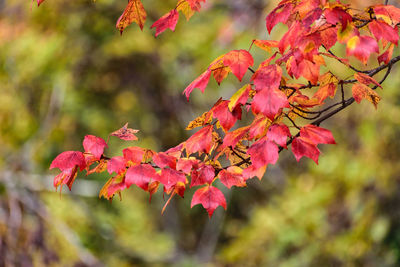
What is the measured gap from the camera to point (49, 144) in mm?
5312

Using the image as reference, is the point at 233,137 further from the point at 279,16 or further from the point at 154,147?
the point at 154,147

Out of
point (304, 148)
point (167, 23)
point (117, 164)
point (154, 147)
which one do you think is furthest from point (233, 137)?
point (154, 147)

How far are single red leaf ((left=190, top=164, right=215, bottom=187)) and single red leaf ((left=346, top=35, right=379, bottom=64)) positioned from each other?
1.80 feet

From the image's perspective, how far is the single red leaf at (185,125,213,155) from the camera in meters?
1.42

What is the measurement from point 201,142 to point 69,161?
15.2 inches

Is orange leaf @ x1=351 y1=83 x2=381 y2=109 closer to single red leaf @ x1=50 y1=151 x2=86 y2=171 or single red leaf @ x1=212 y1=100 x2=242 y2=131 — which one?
single red leaf @ x1=212 y1=100 x2=242 y2=131

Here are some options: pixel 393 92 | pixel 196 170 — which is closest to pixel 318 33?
pixel 196 170

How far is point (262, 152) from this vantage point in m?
1.31

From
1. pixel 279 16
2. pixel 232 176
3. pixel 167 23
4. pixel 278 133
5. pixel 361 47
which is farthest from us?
pixel 167 23


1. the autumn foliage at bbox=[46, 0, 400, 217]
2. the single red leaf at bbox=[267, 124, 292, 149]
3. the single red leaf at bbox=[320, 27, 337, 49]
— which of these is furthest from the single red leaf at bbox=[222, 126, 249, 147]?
the single red leaf at bbox=[320, 27, 337, 49]

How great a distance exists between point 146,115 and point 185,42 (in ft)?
5.58

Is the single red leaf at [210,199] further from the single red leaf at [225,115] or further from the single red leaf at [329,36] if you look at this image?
the single red leaf at [329,36]

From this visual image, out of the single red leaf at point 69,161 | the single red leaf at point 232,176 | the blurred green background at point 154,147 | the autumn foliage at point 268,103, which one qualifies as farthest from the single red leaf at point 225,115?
the blurred green background at point 154,147

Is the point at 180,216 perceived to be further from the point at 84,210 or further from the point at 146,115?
the point at 84,210
